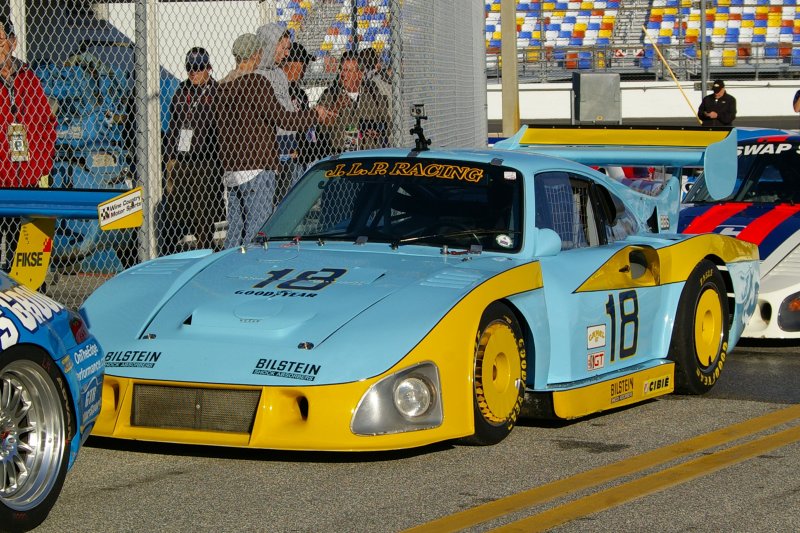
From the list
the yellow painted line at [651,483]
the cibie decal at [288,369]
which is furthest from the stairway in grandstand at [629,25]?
the cibie decal at [288,369]

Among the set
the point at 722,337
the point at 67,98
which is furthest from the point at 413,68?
the point at 722,337

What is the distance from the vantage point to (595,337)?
6.29 metres

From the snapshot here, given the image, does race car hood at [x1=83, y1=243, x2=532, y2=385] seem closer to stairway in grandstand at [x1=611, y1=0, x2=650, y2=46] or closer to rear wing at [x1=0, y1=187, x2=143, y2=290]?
rear wing at [x1=0, y1=187, x2=143, y2=290]

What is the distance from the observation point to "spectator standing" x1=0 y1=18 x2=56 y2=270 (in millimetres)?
8289

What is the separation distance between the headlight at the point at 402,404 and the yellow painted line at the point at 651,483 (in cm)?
75

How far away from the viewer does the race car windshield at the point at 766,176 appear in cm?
996

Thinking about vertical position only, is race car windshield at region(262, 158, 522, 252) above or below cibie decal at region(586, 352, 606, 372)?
above

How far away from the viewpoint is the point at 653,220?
25.7ft

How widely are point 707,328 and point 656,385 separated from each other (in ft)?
2.52

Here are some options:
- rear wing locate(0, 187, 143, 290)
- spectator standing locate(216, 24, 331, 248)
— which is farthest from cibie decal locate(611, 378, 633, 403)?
spectator standing locate(216, 24, 331, 248)

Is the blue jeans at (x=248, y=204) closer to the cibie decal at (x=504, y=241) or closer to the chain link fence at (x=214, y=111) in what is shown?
the chain link fence at (x=214, y=111)

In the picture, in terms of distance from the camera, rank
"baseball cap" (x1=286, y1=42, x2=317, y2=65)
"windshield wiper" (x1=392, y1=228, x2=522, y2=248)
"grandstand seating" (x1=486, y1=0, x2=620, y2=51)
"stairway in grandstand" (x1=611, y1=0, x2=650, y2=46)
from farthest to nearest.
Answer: "grandstand seating" (x1=486, y1=0, x2=620, y2=51) < "stairway in grandstand" (x1=611, y1=0, x2=650, y2=46) < "baseball cap" (x1=286, y1=42, x2=317, y2=65) < "windshield wiper" (x1=392, y1=228, x2=522, y2=248)

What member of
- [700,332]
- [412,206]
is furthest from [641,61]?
[412,206]

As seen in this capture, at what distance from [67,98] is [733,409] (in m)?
5.85
